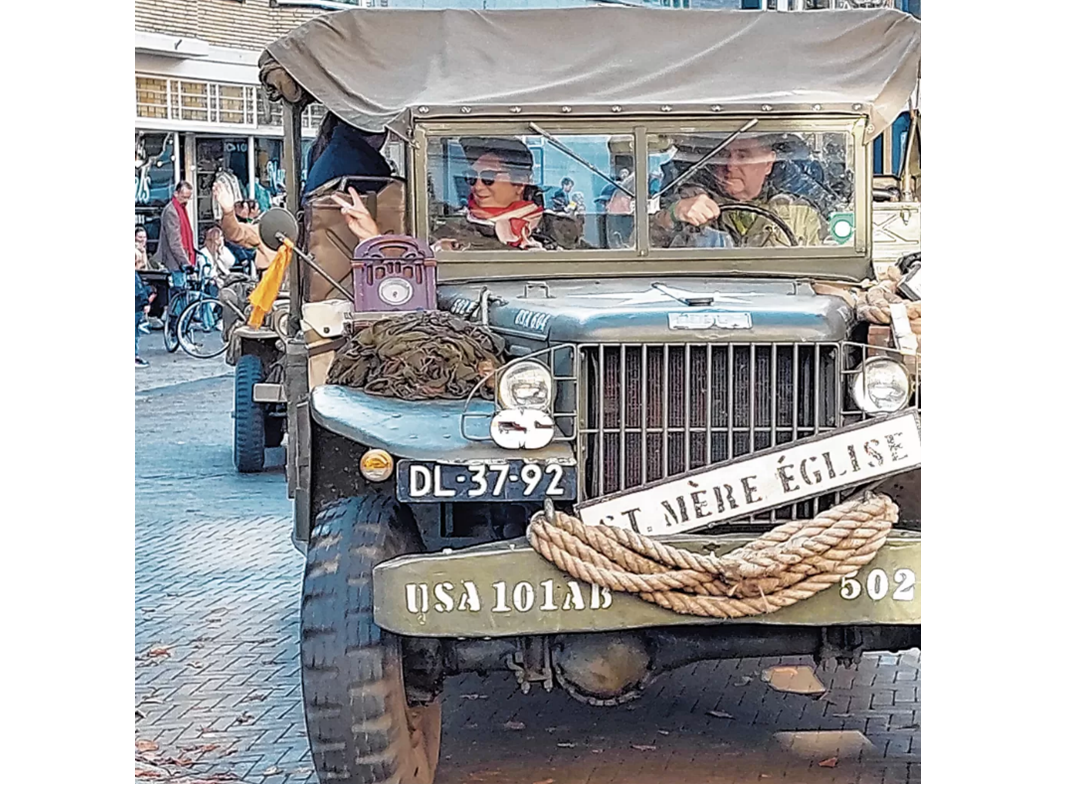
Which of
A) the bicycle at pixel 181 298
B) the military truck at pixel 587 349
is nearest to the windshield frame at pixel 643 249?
the military truck at pixel 587 349

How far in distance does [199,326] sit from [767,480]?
32.6ft

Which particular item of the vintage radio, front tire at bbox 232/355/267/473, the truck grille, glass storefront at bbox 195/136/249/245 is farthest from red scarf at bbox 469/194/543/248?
glass storefront at bbox 195/136/249/245

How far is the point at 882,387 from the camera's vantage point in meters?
4.62

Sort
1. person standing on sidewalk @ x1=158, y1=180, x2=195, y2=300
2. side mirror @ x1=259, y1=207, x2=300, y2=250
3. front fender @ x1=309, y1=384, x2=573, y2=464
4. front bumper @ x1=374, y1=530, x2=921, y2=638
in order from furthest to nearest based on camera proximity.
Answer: person standing on sidewalk @ x1=158, y1=180, x2=195, y2=300, side mirror @ x1=259, y1=207, x2=300, y2=250, front fender @ x1=309, y1=384, x2=573, y2=464, front bumper @ x1=374, y1=530, x2=921, y2=638

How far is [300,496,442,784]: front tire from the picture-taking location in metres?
4.43

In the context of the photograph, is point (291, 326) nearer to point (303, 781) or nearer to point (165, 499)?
point (303, 781)

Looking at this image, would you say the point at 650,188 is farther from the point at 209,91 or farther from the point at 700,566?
the point at 209,91

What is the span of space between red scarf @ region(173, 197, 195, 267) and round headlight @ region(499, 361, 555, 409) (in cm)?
999

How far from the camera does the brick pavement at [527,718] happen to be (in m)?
5.28

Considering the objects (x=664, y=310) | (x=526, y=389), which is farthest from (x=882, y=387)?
(x=526, y=389)

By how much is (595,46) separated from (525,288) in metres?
1.05

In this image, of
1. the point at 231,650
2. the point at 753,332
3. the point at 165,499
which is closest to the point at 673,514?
the point at 753,332

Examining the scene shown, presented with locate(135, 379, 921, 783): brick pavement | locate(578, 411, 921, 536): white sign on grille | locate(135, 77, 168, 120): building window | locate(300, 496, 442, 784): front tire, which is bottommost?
locate(135, 379, 921, 783): brick pavement

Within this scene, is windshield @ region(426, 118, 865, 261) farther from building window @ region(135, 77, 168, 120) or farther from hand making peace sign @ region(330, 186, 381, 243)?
building window @ region(135, 77, 168, 120)
